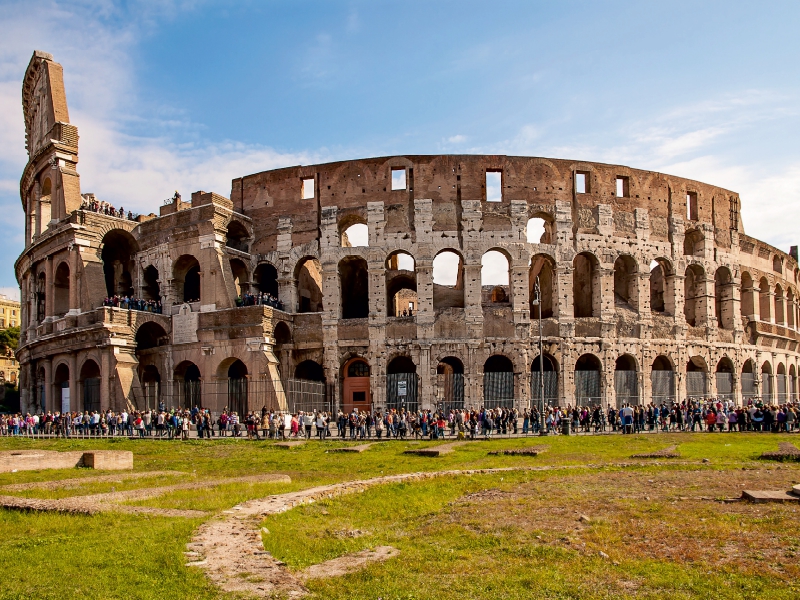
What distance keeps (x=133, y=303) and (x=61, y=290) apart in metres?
5.94

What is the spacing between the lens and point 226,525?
879 centimetres

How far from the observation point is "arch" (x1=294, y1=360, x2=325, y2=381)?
116ft

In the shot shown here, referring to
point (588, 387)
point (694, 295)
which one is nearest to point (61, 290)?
point (588, 387)

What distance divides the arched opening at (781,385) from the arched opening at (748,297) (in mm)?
3890

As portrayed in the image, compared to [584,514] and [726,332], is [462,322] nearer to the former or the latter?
[726,332]

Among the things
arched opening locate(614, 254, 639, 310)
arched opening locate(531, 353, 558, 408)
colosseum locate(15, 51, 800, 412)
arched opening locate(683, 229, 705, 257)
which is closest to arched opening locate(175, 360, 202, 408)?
colosseum locate(15, 51, 800, 412)

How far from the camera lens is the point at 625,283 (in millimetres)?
37625

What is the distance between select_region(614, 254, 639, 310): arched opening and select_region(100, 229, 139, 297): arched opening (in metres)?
24.0

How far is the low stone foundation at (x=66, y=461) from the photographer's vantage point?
1667 cm

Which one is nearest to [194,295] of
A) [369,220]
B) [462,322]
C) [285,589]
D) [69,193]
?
[69,193]

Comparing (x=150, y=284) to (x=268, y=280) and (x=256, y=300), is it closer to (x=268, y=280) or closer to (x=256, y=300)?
(x=268, y=280)

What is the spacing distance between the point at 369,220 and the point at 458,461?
18.2 m

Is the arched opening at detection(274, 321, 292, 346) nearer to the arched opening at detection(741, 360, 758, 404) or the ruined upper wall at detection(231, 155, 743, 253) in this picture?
the ruined upper wall at detection(231, 155, 743, 253)

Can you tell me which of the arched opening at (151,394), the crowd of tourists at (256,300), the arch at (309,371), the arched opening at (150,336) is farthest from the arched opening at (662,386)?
the arched opening at (150,336)
